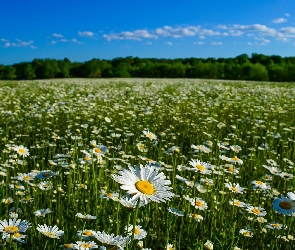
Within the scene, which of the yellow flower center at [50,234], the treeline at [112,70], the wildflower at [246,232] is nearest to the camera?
the yellow flower center at [50,234]

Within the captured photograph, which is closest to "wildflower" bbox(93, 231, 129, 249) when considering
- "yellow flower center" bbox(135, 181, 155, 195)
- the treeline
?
"yellow flower center" bbox(135, 181, 155, 195)

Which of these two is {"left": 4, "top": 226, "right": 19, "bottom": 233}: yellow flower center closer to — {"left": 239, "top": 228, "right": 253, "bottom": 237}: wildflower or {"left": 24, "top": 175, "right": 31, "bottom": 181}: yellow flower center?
{"left": 24, "top": 175, "right": 31, "bottom": 181}: yellow flower center

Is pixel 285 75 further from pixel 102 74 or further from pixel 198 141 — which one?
pixel 198 141

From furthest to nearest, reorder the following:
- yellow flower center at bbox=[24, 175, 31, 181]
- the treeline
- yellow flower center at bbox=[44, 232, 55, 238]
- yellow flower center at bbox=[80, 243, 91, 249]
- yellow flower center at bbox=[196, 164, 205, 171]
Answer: the treeline
yellow flower center at bbox=[24, 175, 31, 181]
yellow flower center at bbox=[196, 164, 205, 171]
yellow flower center at bbox=[44, 232, 55, 238]
yellow flower center at bbox=[80, 243, 91, 249]

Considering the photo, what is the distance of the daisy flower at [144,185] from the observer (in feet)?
4.12

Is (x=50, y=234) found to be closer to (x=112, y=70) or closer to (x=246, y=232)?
(x=246, y=232)

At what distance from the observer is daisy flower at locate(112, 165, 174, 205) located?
1255 millimetres

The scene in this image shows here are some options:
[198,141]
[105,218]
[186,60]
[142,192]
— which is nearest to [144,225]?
[105,218]

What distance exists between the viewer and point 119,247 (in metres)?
1.36

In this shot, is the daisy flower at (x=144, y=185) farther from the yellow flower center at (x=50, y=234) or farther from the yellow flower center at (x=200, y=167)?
the yellow flower center at (x=200, y=167)

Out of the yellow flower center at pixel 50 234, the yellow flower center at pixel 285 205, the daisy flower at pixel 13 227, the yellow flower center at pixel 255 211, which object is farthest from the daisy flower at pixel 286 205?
the daisy flower at pixel 13 227

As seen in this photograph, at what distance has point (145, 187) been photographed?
132 centimetres

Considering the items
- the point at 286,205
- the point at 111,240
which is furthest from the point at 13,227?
the point at 286,205

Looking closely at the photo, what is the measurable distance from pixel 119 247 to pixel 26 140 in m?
4.57
